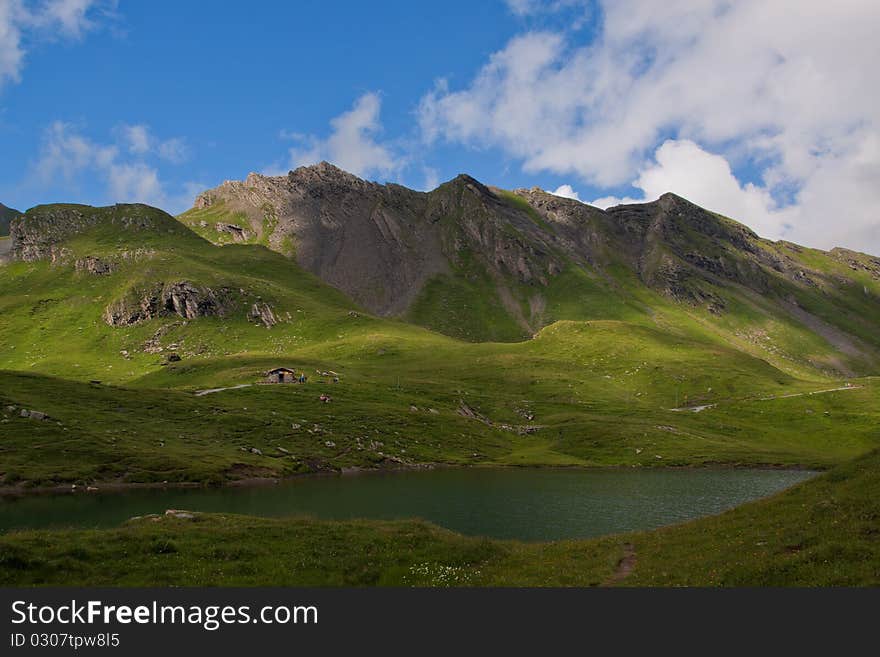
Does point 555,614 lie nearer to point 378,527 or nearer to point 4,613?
point 4,613

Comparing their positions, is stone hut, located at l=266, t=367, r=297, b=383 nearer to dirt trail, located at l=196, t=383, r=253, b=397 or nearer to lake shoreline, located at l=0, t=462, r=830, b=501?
dirt trail, located at l=196, t=383, r=253, b=397

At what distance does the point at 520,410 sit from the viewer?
571 feet

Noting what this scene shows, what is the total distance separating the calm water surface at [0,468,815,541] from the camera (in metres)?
61.0

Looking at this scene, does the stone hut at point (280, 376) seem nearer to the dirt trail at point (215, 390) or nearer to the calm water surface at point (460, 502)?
the dirt trail at point (215, 390)

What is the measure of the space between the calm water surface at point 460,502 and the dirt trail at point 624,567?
21558 millimetres

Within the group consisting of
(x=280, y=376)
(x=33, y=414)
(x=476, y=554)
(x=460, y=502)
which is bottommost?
(x=476, y=554)

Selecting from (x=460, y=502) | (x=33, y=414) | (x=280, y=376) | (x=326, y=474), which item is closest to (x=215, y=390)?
(x=280, y=376)

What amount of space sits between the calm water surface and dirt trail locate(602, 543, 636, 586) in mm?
21558

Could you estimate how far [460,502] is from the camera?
76.6 m

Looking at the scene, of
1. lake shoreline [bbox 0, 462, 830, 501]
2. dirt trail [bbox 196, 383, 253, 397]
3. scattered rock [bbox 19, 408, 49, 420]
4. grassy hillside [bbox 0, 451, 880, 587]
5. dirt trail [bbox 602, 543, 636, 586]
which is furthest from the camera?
dirt trail [bbox 196, 383, 253, 397]

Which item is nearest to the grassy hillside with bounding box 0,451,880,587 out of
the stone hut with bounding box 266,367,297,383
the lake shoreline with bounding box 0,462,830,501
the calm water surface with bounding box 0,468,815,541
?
the calm water surface with bounding box 0,468,815,541

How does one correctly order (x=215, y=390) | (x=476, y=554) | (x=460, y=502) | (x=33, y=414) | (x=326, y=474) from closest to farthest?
(x=476, y=554)
(x=460, y=502)
(x=33, y=414)
(x=326, y=474)
(x=215, y=390)

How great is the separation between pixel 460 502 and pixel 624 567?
48053 mm

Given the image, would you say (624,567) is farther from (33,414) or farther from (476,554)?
(33,414)
